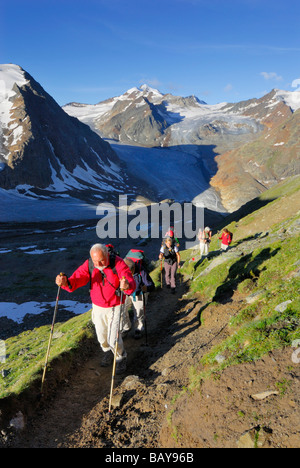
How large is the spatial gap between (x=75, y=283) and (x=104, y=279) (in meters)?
0.69

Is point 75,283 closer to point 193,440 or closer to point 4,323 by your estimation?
point 193,440

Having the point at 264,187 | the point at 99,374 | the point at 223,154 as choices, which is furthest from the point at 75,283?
the point at 223,154

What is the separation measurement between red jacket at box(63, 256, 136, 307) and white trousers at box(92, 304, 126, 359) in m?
0.19

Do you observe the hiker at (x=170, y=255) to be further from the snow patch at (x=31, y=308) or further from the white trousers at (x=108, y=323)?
the snow patch at (x=31, y=308)

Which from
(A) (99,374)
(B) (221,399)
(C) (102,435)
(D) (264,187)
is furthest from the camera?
(D) (264,187)

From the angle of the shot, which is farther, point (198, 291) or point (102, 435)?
point (198, 291)

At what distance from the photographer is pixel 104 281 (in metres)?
6.95

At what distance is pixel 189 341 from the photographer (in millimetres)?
8156

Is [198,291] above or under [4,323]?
above

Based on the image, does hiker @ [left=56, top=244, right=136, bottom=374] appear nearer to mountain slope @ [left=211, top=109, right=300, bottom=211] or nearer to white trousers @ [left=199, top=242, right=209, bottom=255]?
white trousers @ [left=199, top=242, right=209, bottom=255]

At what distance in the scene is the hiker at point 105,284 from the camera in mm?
6668

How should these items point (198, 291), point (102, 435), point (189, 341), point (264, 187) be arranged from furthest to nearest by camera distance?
point (264, 187)
point (198, 291)
point (189, 341)
point (102, 435)

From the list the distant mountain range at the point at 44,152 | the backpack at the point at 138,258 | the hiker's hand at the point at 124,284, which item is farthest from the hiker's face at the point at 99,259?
the distant mountain range at the point at 44,152

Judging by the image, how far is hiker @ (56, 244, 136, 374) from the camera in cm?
667
